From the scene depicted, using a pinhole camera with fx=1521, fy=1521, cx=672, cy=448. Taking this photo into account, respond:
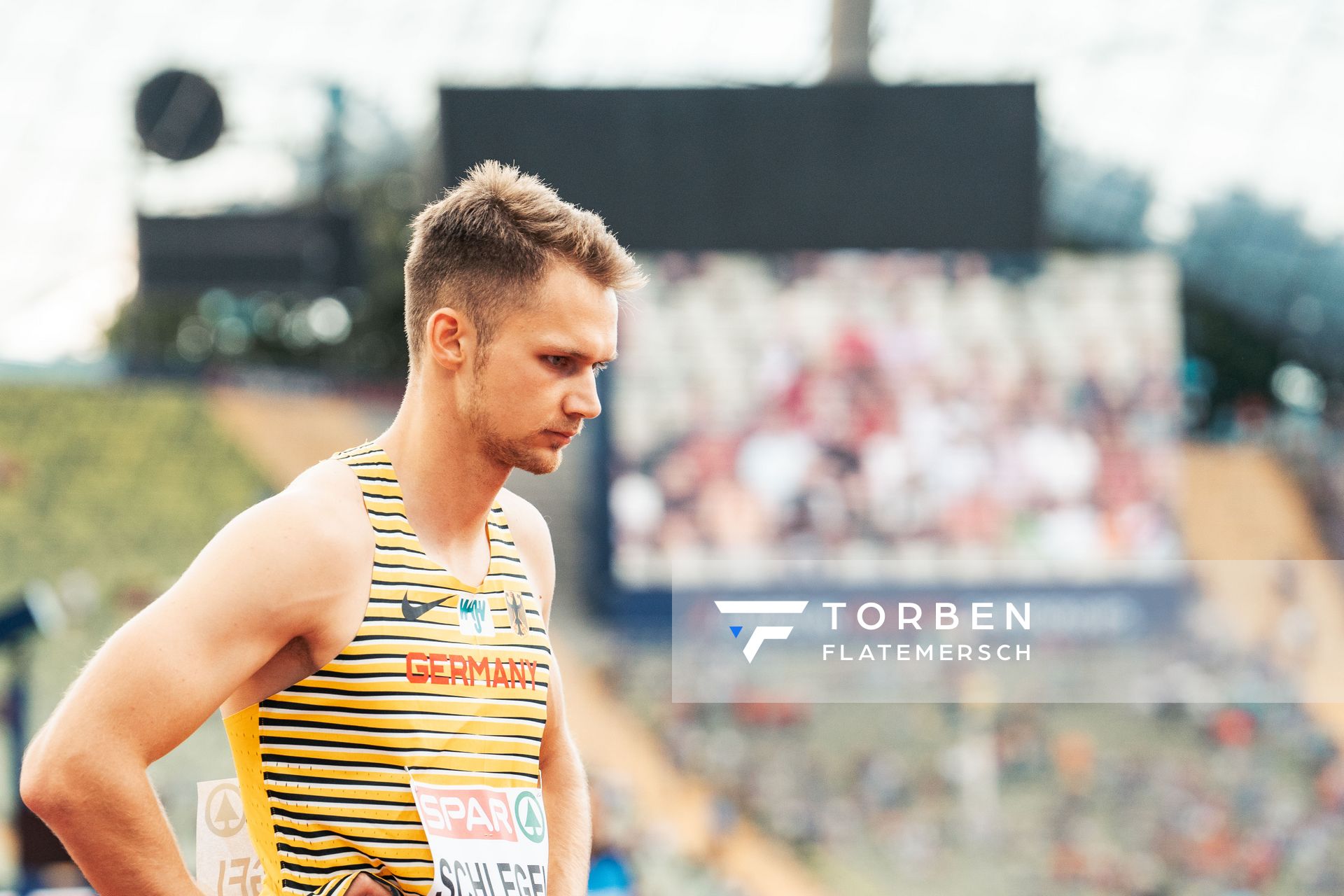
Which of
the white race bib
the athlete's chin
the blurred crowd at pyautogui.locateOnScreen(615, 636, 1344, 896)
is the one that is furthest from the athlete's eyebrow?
the blurred crowd at pyautogui.locateOnScreen(615, 636, 1344, 896)

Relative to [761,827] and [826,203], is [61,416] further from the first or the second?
[826,203]

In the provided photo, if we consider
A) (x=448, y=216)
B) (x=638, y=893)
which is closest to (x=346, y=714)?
(x=448, y=216)

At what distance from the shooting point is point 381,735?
1589 mm

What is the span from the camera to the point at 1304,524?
66.9 feet

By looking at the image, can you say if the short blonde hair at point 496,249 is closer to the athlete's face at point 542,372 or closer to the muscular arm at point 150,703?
the athlete's face at point 542,372

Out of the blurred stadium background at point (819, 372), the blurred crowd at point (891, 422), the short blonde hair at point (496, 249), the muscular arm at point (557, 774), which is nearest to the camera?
the short blonde hair at point (496, 249)

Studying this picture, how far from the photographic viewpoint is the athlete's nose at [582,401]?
5.53 ft

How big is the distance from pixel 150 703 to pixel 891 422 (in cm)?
1489

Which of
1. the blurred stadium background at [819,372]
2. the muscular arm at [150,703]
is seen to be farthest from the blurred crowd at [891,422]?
the muscular arm at [150,703]

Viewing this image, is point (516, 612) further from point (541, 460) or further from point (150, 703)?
point (150, 703)

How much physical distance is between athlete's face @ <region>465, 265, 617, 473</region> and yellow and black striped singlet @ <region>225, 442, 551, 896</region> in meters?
0.15

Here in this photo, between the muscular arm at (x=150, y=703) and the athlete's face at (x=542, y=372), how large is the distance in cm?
29

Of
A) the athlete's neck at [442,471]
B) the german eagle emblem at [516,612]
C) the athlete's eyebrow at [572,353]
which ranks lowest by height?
the german eagle emblem at [516,612]

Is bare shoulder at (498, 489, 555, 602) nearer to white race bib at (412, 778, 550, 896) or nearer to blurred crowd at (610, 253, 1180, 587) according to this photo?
white race bib at (412, 778, 550, 896)
